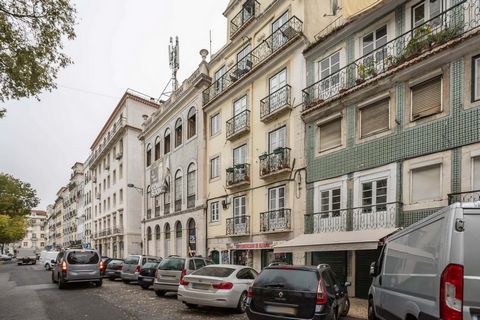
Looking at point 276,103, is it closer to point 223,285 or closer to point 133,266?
point 133,266

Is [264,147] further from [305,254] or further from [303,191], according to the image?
[305,254]

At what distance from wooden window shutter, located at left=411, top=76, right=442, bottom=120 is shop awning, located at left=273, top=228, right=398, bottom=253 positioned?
3.80 meters

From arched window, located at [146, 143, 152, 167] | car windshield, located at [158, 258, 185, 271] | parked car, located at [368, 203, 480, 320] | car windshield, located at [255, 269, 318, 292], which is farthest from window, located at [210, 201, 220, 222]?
parked car, located at [368, 203, 480, 320]

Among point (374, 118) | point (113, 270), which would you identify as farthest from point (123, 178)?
point (374, 118)

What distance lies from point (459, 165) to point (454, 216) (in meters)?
7.74

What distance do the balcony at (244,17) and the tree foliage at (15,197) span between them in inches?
1683

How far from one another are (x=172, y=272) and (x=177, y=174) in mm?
16823

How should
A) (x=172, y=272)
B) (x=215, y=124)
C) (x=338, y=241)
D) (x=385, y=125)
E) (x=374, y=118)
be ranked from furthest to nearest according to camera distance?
(x=215, y=124) → (x=374, y=118) → (x=172, y=272) → (x=385, y=125) → (x=338, y=241)

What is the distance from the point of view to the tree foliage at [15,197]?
53850mm

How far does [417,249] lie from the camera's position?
5.92 m

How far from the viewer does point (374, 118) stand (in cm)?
1461

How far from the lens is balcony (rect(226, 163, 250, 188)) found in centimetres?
2100

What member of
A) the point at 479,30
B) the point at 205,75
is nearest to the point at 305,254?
the point at 479,30

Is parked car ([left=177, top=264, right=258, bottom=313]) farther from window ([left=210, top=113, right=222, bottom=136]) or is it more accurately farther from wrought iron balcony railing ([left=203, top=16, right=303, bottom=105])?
window ([left=210, top=113, right=222, bottom=136])
